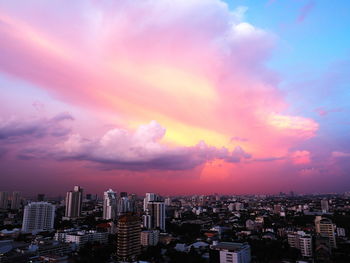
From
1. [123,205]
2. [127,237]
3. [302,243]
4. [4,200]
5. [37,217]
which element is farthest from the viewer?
[4,200]

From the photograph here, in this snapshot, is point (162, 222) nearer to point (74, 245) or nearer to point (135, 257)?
point (74, 245)

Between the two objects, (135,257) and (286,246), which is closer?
(135,257)

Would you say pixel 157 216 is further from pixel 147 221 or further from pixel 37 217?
pixel 37 217

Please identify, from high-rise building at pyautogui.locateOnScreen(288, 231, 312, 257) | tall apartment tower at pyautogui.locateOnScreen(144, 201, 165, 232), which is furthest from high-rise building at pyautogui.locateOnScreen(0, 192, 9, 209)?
high-rise building at pyautogui.locateOnScreen(288, 231, 312, 257)

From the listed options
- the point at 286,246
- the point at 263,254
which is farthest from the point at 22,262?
the point at 286,246

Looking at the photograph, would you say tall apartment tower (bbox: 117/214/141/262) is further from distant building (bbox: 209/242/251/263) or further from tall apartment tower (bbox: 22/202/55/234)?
tall apartment tower (bbox: 22/202/55/234)

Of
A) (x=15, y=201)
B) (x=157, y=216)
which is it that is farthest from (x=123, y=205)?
(x=15, y=201)
